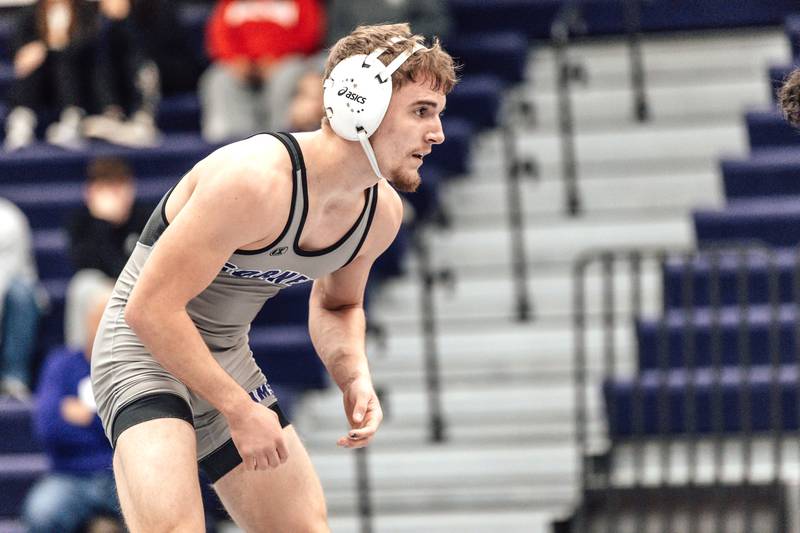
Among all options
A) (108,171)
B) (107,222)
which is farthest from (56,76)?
(107,222)

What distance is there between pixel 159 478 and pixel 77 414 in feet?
9.84

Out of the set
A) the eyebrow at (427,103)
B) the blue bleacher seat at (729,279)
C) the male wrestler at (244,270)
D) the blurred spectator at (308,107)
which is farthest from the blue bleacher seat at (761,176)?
the eyebrow at (427,103)

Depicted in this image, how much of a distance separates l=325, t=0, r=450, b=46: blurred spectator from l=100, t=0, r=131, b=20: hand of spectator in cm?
137

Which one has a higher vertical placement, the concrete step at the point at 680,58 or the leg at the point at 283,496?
the concrete step at the point at 680,58

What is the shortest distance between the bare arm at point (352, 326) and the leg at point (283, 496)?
20 cm

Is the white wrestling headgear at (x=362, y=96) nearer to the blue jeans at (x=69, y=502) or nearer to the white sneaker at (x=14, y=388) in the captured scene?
the blue jeans at (x=69, y=502)

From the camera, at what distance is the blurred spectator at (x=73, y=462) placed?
680 cm

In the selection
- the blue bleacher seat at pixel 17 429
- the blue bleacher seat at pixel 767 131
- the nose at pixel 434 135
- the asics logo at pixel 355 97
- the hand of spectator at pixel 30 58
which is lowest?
the blue bleacher seat at pixel 17 429

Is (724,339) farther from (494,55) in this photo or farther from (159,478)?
(159,478)

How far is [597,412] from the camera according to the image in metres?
7.52

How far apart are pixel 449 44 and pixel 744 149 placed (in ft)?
5.60

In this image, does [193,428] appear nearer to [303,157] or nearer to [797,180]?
[303,157]

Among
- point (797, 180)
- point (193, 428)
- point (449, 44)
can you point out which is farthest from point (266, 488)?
point (449, 44)

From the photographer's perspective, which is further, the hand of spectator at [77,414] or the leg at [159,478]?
the hand of spectator at [77,414]
